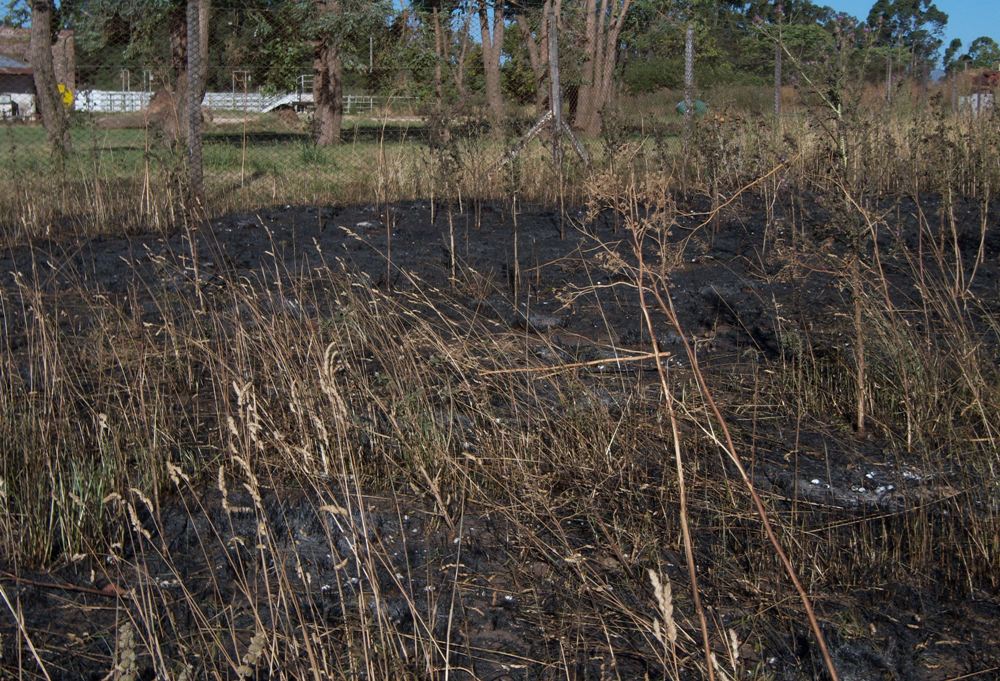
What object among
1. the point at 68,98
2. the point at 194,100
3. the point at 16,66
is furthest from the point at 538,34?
the point at 16,66

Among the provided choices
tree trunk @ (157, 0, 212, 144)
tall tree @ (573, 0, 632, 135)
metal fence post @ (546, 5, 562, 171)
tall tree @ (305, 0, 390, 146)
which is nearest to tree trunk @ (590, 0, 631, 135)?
tall tree @ (573, 0, 632, 135)

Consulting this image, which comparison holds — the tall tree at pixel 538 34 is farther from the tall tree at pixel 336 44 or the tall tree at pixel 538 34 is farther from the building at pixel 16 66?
the building at pixel 16 66

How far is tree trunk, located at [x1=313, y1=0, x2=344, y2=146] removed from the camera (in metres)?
9.07

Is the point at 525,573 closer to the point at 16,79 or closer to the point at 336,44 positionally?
the point at 336,44

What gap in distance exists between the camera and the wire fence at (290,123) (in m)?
7.10

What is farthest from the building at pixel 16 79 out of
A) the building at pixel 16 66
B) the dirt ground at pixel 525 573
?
the dirt ground at pixel 525 573

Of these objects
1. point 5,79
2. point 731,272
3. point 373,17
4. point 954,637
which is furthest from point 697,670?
point 5,79

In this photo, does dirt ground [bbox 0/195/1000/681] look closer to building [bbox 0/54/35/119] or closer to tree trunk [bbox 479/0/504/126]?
tree trunk [bbox 479/0/504/126]

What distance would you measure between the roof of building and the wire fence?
3020 cm

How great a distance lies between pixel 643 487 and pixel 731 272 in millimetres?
2783

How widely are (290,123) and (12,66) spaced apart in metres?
32.8

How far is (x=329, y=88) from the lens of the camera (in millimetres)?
9242

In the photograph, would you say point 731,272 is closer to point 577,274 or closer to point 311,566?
point 577,274

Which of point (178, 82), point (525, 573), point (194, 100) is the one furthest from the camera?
point (178, 82)
